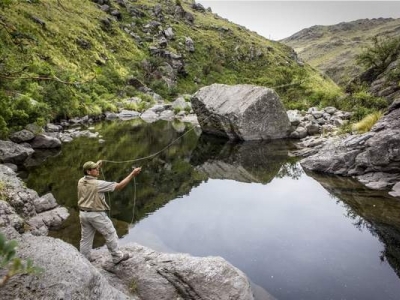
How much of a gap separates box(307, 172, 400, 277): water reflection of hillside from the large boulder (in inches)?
476

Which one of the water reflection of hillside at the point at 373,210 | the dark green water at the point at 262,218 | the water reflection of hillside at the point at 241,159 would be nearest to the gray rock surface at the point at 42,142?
the dark green water at the point at 262,218

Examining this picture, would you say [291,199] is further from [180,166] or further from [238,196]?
[180,166]

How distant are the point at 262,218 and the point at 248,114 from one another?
16318mm

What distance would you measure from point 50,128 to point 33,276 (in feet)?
102

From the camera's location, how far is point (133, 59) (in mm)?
81812

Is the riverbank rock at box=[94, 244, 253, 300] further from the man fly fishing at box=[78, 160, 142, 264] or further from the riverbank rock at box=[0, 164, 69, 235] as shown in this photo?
the riverbank rock at box=[0, 164, 69, 235]

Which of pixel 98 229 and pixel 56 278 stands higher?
pixel 56 278

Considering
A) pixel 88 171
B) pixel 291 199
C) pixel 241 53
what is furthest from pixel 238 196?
pixel 241 53

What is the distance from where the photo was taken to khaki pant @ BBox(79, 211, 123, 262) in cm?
801

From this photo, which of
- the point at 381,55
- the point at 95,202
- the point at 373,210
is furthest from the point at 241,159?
the point at 381,55

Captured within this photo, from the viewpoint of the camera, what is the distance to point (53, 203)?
13922 mm

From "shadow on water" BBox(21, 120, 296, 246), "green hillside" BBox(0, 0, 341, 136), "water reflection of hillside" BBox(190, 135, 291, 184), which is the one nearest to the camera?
"shadow on water" BBox(21, 120, 296, 246)

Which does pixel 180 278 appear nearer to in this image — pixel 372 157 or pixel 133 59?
pixel 372 157

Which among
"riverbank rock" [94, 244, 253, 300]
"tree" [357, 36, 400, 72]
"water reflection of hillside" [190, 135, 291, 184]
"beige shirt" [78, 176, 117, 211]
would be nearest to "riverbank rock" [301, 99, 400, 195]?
"water reflection of hillside" [190, 135, 291, 184]
